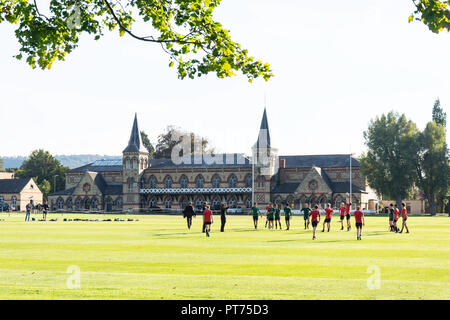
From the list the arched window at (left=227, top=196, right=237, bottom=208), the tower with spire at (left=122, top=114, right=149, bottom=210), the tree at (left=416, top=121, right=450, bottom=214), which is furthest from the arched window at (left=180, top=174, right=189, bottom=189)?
the tree at (left=416, top=121, right=450, bottom=214)

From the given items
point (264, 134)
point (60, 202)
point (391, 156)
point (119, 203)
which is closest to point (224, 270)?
point (391, 156)

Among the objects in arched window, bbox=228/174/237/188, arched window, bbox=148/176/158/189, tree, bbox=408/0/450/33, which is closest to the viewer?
tree, bbox=408/0/450/33

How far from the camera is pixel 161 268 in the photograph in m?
15.8

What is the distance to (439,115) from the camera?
98.5 metres

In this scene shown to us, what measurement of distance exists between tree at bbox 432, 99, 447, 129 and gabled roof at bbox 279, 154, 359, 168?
1430cm

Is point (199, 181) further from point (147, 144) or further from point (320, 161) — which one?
point (147, 144)

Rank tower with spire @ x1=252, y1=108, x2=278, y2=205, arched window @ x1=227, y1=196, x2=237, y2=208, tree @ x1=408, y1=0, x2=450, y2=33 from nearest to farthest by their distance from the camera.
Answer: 1. tree @ x1=408, y1=0, x2=450, y2=33
2. tower with spire @ x1=252, y1=108, x2=278, y2=205
3. arched window @ x1=227, y1=196, x2=237, y2=208

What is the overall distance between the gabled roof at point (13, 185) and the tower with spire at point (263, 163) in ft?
141

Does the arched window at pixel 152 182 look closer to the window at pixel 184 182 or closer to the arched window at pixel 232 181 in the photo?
the window at pixel 184 182

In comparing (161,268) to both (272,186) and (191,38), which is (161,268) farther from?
(272,186)

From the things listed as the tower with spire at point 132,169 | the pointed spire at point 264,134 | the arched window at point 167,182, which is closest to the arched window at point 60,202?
the tower with spire at point 132,169

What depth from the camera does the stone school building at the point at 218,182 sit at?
94.9 m

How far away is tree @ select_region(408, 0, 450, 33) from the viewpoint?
11.0 m

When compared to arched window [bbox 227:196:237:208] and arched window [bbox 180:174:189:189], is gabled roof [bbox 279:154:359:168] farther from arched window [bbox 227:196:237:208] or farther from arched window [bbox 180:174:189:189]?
arched window [bbox 180:174:189:189]
